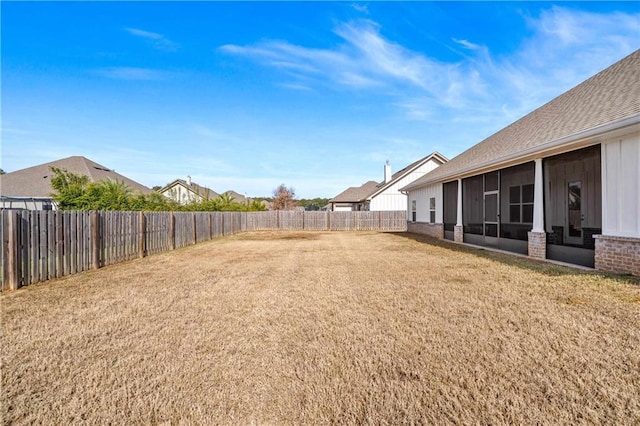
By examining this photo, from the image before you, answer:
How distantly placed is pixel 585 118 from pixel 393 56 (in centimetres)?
768

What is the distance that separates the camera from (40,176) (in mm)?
20344

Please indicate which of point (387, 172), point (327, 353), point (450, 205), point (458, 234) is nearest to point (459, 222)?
point (458, 234)

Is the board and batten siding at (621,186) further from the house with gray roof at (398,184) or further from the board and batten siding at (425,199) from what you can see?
the house with gray roof at (398,184)

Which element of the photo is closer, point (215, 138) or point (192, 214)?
point (192, 214)

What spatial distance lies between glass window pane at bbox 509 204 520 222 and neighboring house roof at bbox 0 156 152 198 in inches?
783

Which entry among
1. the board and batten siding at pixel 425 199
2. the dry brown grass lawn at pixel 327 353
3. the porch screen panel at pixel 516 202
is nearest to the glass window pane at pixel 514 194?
the porch screen panel at pixel 516 202

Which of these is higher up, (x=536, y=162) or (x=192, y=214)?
(x=536, y=162)

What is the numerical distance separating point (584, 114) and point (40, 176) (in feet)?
94.6

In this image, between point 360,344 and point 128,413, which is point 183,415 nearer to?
point 128,413

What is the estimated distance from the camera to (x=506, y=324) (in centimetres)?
345

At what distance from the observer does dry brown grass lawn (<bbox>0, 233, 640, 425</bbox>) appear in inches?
79.7

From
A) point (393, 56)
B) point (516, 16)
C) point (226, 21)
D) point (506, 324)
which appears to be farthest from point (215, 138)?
point (506, 324)

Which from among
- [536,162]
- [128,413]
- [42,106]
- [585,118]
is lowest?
[128,413]

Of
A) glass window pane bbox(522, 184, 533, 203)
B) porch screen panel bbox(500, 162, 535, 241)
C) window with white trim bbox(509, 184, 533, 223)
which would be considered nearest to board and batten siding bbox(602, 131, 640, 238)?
porch screen panel bbox(500, 162, 535, 241)
